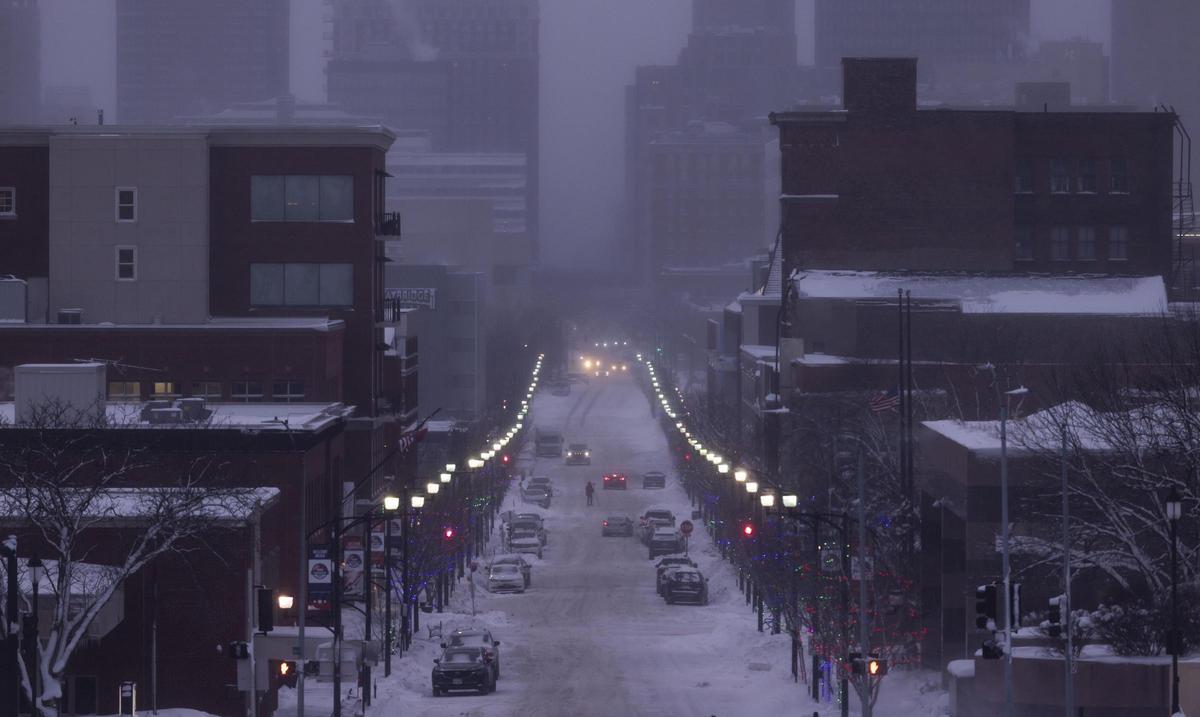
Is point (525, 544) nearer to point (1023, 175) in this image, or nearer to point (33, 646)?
point (1023, 175)

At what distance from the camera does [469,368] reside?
169 m

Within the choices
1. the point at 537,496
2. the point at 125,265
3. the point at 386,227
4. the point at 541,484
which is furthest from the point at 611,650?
the point at 541,484

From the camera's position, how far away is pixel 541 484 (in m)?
128

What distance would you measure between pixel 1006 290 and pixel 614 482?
47.2 metres

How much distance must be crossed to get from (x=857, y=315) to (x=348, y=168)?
925 inches

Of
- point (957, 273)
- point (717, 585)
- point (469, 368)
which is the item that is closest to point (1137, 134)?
point (957, 273)

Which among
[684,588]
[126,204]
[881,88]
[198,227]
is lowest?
[684,588]

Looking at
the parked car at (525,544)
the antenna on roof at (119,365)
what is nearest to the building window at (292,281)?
the antenna on roof at (119,365)

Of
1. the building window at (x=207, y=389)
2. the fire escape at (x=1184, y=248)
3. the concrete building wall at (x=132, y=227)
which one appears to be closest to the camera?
the building window at (x=207, y=389)

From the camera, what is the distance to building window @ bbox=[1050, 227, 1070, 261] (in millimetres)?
103812

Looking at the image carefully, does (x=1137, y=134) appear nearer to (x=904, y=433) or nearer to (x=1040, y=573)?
(x=904, y=433)

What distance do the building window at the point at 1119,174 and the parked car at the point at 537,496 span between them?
39.2 metres

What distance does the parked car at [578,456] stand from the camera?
501 feet

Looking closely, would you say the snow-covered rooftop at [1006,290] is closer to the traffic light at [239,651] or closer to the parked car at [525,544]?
the parked car at [525,544]
